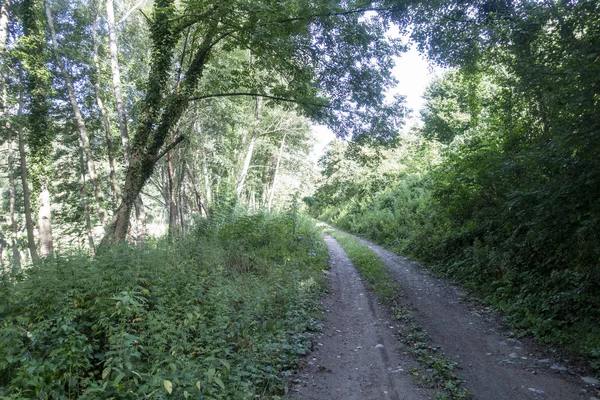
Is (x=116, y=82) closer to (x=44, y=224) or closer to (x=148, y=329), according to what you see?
(x=44, y=224)

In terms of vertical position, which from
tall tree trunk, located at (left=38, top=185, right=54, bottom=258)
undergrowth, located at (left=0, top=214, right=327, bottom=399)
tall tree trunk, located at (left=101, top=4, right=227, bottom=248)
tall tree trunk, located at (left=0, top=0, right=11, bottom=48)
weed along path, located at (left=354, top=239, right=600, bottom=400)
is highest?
tall tree trunk, located at (left=0, top=0, right=11, bottom=48)

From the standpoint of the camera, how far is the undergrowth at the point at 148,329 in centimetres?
344

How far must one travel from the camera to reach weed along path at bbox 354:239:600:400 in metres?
4.30

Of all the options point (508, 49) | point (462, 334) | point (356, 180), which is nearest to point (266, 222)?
point (462, 334)

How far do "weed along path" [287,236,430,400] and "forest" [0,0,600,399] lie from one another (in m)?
0.38

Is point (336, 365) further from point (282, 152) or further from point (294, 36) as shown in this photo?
point (282, 152)

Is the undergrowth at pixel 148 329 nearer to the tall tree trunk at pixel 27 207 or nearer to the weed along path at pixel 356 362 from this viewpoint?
the weed along path at pixel 356 362

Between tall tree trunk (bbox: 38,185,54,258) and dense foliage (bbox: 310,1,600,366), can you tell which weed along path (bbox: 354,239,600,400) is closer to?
dense foliage (bbox: 310,1,600,366)

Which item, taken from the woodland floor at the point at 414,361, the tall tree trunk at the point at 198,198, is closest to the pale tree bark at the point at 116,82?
the tall tree trunk at the point at 198,198

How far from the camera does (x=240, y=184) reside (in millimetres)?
20734

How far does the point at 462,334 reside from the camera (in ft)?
20.9

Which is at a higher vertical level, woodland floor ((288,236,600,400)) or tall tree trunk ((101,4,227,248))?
tall tree trunk ((101,4,227,248))

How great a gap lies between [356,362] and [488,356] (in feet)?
6.98

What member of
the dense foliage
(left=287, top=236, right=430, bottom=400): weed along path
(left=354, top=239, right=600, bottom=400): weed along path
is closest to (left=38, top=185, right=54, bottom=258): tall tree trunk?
(left=287, top=236, right=430, bottom=400): weed along path
